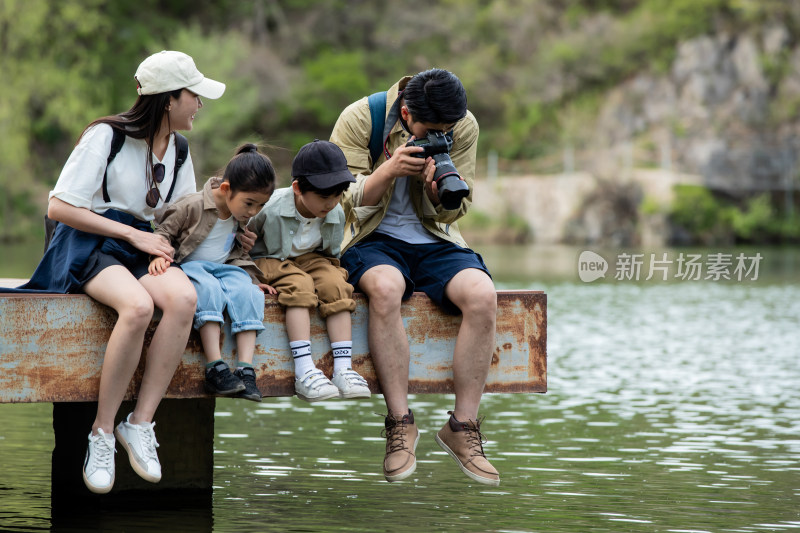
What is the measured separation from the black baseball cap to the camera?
1.04ft

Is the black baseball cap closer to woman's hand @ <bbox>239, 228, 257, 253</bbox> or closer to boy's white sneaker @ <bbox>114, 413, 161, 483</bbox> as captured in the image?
woman's hand @ <bbox>239, 228, 257, 253</bbox>

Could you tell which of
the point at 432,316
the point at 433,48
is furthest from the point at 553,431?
the point at 433,48

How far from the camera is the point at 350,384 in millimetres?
4746

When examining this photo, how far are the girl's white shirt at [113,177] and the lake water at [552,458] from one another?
1298mm

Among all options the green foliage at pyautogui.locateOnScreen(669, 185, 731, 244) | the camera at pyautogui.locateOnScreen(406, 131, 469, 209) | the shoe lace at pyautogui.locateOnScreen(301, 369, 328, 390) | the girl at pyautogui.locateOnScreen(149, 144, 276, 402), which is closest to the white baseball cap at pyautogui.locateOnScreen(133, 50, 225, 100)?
the girl at pyautogui.locateOnScreen(149, 144, 276, 402)

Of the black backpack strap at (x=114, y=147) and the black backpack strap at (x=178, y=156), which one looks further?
the black backpack strap at (x=178, y=156)

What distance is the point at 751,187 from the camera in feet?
129

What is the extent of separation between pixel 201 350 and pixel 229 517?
33.4 inches

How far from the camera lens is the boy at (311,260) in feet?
15.7

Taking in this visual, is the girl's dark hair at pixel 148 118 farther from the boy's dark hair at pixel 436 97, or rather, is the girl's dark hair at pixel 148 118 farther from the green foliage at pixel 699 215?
the green foliage at pixel 699 215

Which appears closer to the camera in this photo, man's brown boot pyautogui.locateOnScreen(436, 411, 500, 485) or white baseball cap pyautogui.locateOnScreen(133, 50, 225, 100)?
white baseball cap pyautogui.locateOnScreen(133, 50, 225, 100)

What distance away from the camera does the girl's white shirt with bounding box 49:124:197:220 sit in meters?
4.56

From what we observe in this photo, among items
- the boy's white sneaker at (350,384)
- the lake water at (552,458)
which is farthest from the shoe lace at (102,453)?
the boy's white sneaker at (350,384)

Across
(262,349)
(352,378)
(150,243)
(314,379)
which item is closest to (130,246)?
(150,243)
